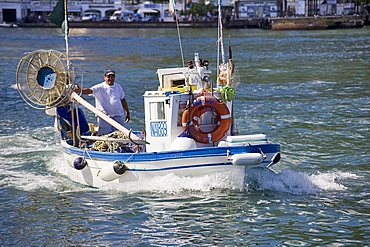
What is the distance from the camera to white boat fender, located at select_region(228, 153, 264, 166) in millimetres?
14898

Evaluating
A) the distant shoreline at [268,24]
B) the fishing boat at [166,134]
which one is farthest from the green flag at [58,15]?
the distant shoreline at [268,24]

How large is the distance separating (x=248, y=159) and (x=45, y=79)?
496cm

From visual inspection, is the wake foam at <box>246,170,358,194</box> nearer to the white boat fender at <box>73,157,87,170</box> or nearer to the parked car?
the white boat fender at <box>73,157,87,170</box>

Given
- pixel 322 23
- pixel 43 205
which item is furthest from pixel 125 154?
pixel 322 23

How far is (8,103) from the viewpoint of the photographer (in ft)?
104

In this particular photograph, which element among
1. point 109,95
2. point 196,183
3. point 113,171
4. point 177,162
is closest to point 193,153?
A: point 177,162

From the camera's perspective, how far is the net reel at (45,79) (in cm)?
1700

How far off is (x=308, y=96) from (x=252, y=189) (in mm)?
17148

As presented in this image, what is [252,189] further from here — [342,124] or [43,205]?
[342,124]

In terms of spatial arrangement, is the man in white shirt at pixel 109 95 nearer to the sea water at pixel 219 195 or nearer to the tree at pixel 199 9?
the sea water at pixel 219 195

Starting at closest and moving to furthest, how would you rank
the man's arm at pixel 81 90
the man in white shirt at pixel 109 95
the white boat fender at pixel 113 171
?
1. the white boat fender at pixel 113 171
2. the man's arm at pixel 81 90
3. the man in white shirt at pixel 109 95

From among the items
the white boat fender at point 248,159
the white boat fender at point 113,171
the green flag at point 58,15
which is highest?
the green flag at point 58,15

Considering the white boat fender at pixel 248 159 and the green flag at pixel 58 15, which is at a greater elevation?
the green flag at pixel 58 15

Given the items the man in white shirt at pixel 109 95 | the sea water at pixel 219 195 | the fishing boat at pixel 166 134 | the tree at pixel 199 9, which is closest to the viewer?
the sea water at pixel 219 195
